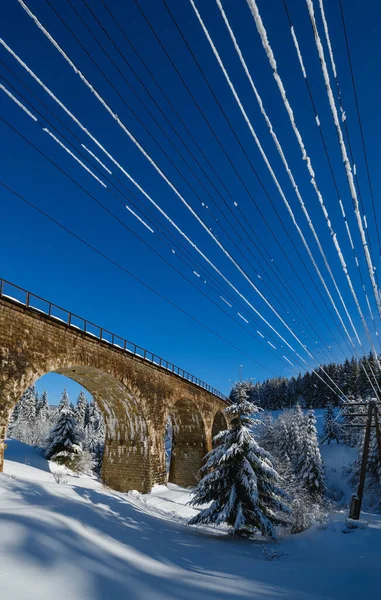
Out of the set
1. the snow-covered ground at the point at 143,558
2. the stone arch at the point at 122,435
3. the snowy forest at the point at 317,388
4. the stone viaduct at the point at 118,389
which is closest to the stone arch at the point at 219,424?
the stone viaduct at the point at 118,389

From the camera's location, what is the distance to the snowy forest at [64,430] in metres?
31.2

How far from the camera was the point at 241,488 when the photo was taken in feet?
40.9

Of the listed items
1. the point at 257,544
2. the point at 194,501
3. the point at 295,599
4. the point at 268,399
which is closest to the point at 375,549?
the point at 257,544

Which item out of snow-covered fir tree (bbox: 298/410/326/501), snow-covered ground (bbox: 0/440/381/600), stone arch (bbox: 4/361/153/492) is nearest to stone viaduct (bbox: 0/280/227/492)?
stone arch (bbox: 4/361/153/492)

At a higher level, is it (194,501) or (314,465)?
(194,501)

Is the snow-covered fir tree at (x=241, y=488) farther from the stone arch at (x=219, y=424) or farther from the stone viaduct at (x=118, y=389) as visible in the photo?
the stone arch at (x=219, y=424)

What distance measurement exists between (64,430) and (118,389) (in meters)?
14.0

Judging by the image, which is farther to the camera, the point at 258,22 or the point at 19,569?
the point at 19,569

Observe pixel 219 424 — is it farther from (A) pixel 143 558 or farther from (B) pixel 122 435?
(A) pixel 143 558

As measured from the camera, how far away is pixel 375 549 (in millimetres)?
8703

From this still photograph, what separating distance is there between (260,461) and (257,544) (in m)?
2.47

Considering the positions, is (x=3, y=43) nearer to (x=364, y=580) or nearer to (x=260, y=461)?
(x=364, y=580)

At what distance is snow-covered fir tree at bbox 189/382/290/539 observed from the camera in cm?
1183

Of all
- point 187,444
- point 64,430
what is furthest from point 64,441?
point 187,444
